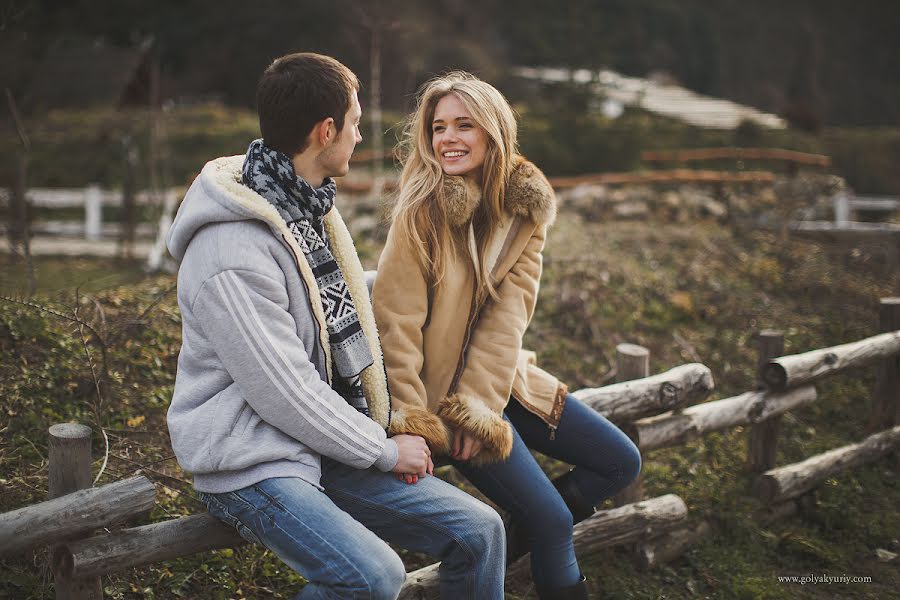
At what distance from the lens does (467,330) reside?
2.99m

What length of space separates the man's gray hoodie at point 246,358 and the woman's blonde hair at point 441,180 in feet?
2.23

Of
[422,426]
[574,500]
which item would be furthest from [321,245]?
[574,500]

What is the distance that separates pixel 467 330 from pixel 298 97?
110 cm

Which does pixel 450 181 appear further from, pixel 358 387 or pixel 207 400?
pixel 207 400

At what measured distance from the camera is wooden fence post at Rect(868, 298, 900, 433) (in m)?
5.32

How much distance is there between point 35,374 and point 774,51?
37721 mm

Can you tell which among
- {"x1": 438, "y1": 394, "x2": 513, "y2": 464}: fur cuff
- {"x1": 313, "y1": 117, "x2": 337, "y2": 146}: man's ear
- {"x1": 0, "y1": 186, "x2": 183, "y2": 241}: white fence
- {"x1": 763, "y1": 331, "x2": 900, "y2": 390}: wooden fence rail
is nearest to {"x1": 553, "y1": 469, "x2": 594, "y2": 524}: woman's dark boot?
{"x1": 438, "y1": 394, "x2": 513, "y2": 464}: fur cuff

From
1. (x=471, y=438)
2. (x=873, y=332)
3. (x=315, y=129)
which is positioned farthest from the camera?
(x=873, y=332)

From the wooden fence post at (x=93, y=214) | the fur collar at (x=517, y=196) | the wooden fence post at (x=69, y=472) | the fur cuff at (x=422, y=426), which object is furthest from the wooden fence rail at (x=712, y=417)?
the wooden fence post at (x=93, y=214)

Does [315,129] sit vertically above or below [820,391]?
above

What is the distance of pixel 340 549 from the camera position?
85.3 inches

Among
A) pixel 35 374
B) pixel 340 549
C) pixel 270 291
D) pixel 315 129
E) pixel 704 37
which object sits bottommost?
pixel 35 374

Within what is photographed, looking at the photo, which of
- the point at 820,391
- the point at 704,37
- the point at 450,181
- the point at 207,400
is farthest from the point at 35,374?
the point at 704,37

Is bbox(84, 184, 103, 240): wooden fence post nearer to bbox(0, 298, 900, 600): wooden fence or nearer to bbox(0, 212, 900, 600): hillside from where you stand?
bbox(0, 212, 900, 600): hillside
